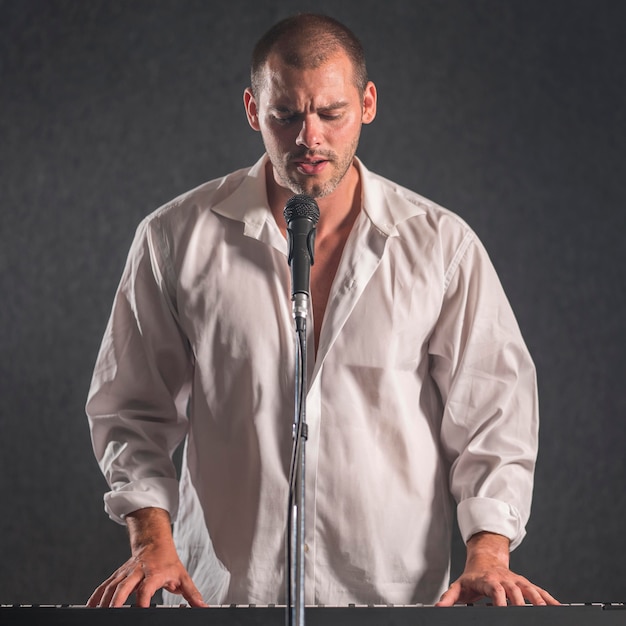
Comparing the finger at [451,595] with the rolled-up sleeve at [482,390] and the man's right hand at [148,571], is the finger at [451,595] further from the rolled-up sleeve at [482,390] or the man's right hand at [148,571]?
the man's right hand at [148,571]

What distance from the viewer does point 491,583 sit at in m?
1.15

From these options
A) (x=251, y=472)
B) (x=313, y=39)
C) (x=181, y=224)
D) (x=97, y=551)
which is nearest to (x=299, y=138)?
(x=313, y=39)

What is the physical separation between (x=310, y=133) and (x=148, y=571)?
0.74 meters

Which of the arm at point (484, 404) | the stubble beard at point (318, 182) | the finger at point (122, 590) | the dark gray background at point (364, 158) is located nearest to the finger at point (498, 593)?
the arm at point (484, 404)

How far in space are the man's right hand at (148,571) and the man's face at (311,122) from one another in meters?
0.60

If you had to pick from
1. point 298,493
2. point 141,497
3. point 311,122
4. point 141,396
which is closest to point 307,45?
point 311,122

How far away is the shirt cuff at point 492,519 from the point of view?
1320 mm

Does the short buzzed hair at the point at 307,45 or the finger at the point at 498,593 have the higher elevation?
the short buzzed hair at the point at 307,45

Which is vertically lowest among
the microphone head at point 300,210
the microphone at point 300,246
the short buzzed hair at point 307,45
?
the microphone at point 300,246

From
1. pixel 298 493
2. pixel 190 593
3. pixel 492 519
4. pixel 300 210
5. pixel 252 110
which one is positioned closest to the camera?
pixel 298 493

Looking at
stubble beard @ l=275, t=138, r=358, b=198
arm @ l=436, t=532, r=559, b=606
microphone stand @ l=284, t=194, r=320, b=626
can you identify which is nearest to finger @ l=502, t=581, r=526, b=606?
arm @ l=436, t=532, r=559, b=606

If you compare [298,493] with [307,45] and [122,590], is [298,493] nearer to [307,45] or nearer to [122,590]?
[122,590]

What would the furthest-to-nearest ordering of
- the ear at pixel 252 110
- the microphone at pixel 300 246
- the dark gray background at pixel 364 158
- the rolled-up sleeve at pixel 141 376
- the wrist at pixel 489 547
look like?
the dark gray background at pixel 364 158 → the ear at pixel 252 110 → the rolled-up sleeve at pixel 141 376 → the wrist at pixel 489 547 → the microphone at pixel 300 246

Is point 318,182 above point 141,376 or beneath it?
above
